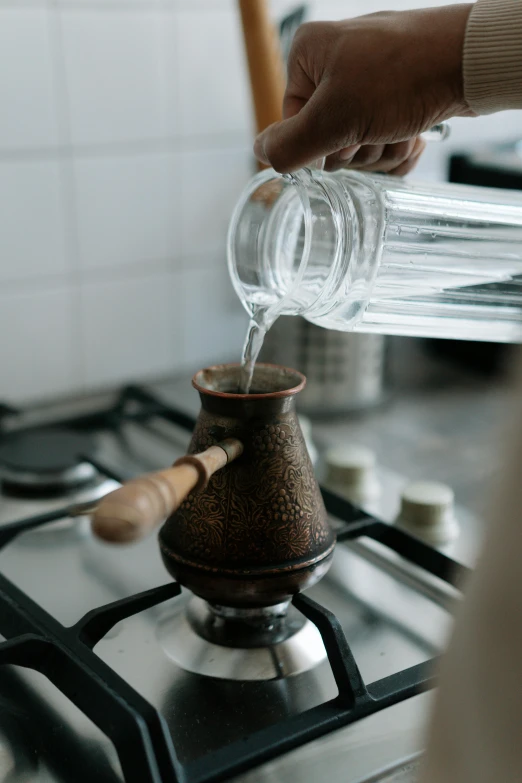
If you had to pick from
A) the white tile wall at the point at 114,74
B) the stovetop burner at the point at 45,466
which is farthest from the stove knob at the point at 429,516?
the white tile wall at the point at 114,74

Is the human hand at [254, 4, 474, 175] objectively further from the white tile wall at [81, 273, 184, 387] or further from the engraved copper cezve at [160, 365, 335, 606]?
the white tile wall at [81, 273, 184, 387]

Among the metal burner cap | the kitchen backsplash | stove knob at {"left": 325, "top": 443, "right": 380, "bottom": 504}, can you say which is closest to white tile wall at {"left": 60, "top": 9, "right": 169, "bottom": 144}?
the kitchen backsplash

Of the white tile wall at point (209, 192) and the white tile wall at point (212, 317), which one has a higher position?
the white tile wall at point (209, 192)

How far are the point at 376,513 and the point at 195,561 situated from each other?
26 centimetres

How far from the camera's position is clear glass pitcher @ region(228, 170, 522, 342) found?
0.54m

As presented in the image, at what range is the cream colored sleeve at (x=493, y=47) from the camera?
46 centimetres

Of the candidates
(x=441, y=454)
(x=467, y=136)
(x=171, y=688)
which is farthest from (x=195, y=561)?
(x=467, y=136)

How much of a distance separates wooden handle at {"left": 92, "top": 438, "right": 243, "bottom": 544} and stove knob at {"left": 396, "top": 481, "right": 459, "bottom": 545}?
30 cm

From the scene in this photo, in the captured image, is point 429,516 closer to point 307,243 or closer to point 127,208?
point 307,243

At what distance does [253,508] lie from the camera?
0.49m

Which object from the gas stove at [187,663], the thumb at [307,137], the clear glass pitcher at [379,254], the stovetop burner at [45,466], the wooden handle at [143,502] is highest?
the thumb at [307,137]

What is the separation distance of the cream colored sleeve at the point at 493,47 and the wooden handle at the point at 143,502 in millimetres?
254

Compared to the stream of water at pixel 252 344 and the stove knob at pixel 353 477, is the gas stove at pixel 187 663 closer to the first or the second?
the stove knob at pixel 353 477

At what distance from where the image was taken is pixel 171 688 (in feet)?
1.67
